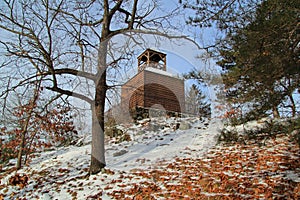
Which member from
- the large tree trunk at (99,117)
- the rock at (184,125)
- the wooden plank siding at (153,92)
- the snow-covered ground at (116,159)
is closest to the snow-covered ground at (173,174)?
the snow-covered ground at (116,159)

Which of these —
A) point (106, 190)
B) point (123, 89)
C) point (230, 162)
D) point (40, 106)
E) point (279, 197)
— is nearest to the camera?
point (279, 197)

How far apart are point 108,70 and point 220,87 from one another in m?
3.53

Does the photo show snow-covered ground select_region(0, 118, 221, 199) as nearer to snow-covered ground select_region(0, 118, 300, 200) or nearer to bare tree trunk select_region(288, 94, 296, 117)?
snow-covered ground select_region(0, 118, 300, 200)

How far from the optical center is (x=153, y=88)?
10.1 metres

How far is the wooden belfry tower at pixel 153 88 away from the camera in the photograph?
7.12 m

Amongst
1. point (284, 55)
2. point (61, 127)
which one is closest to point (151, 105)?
point (61, 127)

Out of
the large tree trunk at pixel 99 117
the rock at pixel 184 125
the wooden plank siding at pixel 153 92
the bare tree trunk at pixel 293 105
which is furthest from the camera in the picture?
the rock at pixel 184 125

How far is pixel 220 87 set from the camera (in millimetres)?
6828

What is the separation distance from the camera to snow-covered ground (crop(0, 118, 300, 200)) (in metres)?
3.87

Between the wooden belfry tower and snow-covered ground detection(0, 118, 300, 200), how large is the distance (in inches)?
78.9

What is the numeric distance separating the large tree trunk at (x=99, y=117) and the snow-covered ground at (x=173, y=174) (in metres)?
0.34

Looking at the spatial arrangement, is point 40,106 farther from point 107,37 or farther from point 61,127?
point 107,37

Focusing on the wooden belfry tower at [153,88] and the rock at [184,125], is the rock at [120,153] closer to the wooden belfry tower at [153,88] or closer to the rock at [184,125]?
the wooden belfry tower at [153,88]

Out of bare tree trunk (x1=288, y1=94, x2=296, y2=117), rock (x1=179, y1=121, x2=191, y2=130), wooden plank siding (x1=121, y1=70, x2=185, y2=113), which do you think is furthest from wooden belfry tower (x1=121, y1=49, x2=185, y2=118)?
bare tree trunk (x1=288, y1=94, x2=296, y2=117)
